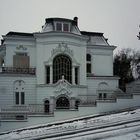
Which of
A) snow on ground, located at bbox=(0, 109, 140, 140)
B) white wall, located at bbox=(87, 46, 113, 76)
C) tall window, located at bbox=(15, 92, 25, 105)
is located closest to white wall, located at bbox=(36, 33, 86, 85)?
tall window, located at bbox=(15, 92, 25, 105)

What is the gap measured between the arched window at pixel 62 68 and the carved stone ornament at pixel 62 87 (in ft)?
2.40

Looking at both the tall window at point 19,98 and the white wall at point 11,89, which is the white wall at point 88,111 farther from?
the tall window at point 19,98

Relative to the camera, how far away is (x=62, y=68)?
102ft

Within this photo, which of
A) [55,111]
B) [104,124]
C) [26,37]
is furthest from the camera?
[26,37]

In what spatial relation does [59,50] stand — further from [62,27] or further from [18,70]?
[18,70]

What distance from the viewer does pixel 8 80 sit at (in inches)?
1174

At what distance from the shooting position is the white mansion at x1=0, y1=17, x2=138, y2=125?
29.9m

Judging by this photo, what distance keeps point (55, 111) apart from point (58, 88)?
5.32 m

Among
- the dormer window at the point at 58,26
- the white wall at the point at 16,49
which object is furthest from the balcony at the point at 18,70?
the dormer window at the point at 58,26

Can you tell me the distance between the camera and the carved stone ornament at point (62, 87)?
30047mm

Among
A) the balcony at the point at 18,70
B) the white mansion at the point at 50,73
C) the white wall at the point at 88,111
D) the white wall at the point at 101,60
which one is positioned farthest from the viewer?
the white wall at the point at 101,60

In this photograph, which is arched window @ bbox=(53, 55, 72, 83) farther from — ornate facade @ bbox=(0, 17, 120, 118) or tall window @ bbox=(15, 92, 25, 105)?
tall window @ bbox=(15, 92, 25, 105)

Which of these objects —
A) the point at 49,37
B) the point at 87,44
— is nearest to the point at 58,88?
the point at 49,37

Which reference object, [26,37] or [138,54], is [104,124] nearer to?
[26,37]
